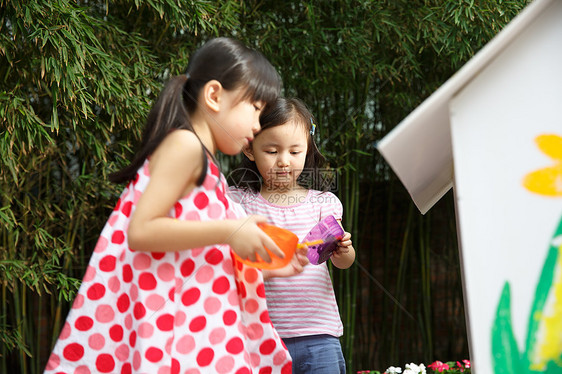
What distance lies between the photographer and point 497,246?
37.7 inches

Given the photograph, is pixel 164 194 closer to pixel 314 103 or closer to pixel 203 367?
pixel 203 367

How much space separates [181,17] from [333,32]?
0.98 metres

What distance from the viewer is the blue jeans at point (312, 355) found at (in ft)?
5.40

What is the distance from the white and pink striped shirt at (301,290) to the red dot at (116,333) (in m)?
0.62

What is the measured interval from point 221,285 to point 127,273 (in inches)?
6.8

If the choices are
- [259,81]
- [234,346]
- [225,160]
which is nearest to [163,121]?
[259,81]

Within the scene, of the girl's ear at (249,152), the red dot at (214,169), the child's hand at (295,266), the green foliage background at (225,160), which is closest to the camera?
the red dot at (214,169)

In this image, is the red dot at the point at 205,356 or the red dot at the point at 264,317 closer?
the red dot at the point at 205,356

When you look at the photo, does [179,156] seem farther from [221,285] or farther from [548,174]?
[548,174]

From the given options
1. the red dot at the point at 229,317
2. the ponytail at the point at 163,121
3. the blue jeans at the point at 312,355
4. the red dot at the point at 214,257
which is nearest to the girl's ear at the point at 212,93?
the ponytail at the point at 163,121

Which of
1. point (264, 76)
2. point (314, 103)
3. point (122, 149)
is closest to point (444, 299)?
point (314, 103)

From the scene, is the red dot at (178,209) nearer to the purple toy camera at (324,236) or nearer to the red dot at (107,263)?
the red dot at (107,263)

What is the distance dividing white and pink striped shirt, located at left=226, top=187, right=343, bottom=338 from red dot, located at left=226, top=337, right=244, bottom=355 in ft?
1.83

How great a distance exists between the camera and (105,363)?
1.11 m
